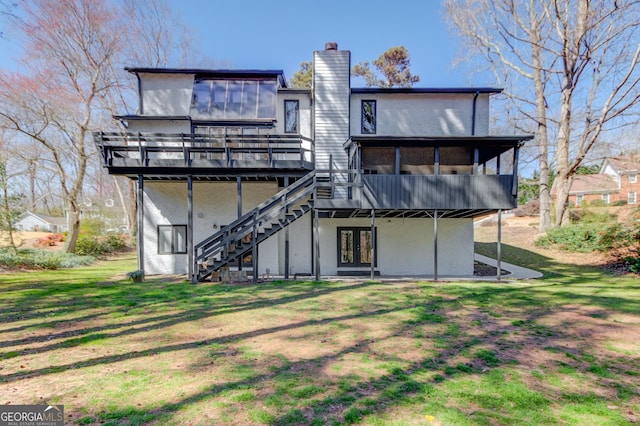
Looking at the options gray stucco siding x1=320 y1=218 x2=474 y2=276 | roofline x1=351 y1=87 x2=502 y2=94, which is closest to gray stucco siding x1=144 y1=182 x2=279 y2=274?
gray stucco siding x1=320 y1=218 x2=474 y2=276

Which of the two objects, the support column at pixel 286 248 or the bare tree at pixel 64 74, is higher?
the bare tree at pixel 64 74

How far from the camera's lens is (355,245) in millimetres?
14500

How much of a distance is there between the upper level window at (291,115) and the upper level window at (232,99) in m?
0.73

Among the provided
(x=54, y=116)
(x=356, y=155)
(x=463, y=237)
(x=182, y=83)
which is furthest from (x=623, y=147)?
(x=54, y=116)

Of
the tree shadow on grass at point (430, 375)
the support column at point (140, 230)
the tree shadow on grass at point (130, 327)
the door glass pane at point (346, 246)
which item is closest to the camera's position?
the tree shadow on grass at point (430, 375)

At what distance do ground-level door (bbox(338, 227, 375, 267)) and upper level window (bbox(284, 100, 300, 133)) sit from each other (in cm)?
518

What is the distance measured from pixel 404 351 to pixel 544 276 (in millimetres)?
11709

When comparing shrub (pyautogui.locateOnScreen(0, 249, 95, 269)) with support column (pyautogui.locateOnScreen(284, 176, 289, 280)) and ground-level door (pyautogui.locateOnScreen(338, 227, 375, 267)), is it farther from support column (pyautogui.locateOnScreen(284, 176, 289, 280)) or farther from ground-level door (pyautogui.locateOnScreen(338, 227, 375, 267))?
ground-level door (pyautogui.locateOnScreen(338, 227, 375, 267))

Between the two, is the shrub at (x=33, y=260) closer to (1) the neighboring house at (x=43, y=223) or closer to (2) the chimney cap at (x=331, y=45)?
(2) the chimney cap at (x=331, y=45)

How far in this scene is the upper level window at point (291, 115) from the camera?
1458cm

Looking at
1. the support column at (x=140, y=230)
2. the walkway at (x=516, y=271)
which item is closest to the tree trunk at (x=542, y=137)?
the walkway at (x=516, y=271)

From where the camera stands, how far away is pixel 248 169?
12344mm

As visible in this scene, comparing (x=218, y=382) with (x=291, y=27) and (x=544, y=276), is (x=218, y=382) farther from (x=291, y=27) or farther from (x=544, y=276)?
(x=291, y=27)

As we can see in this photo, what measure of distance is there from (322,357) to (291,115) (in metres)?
11.9
